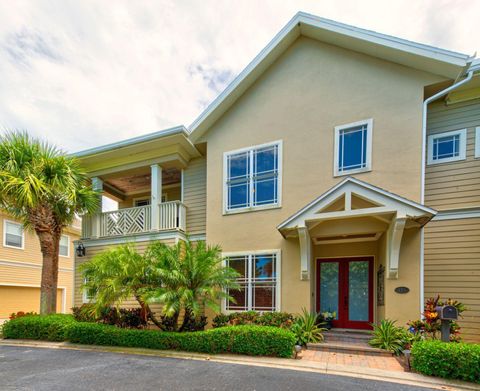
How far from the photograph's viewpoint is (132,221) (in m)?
10.9

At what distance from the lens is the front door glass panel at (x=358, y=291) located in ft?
27.7

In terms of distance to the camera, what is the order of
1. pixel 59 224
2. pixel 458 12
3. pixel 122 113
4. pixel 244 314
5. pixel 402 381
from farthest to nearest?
1. pixel 122 113
2. pixel 59 224
3. pixel 244 314
4. pixel 458 12
5. pixel 402 381

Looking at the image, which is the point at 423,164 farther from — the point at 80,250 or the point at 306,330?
the point at 80,250

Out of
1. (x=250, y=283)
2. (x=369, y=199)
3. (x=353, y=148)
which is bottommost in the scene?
(x=250, y=283)

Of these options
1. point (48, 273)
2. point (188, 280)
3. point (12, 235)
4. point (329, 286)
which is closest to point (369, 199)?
point (329, 286)

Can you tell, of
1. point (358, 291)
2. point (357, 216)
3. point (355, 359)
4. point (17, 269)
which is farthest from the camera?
point (17, 269)

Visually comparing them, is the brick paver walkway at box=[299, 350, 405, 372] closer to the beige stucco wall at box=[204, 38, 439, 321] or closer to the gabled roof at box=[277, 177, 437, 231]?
the beige stucco wall at box=[204, 38, 439, 321]

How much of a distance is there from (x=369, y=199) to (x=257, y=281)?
417 cm

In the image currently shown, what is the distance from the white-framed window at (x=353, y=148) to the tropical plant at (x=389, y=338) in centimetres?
405

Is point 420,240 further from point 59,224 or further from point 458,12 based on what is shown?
point 59,224

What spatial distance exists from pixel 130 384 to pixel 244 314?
3.80 metres

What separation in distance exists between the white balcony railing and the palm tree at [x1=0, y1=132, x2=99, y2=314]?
1136 millimetres

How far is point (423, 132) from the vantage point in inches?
279

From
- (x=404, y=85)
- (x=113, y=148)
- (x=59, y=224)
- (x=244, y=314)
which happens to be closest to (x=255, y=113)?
(x=404, y=85)
